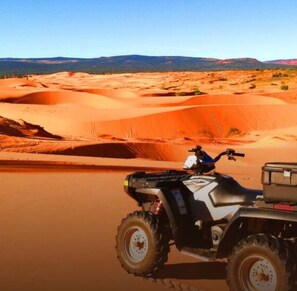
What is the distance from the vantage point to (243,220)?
516 cm

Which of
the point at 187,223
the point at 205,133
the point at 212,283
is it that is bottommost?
the point at 205,133

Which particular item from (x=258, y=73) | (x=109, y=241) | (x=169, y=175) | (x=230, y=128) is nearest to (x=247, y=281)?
(x=169, y=175)

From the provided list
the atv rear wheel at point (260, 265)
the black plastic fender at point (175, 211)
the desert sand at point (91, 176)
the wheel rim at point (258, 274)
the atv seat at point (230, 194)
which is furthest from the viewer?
the desert sand at point (91, 176)

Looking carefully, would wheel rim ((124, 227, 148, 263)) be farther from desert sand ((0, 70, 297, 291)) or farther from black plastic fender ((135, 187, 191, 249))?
black plastic fender ((135, 187, 191, 249))

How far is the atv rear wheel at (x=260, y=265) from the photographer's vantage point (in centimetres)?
457

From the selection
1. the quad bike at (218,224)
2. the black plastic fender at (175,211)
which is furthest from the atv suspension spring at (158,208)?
the black plastic fender at (175,211)

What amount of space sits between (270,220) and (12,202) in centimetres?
533

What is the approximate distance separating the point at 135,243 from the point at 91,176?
22.7 feet

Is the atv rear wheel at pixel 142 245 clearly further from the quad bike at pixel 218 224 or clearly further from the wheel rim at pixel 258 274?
the wheel rim at pixel 258 274

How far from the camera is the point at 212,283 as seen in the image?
223 inches

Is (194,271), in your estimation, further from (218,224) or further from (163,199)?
(163,199)

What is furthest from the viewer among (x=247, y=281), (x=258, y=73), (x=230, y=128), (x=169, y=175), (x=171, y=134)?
(x=258, y=73)

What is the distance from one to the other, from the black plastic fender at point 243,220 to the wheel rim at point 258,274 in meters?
0.34

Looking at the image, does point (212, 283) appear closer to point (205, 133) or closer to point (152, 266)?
point (152, 266)
